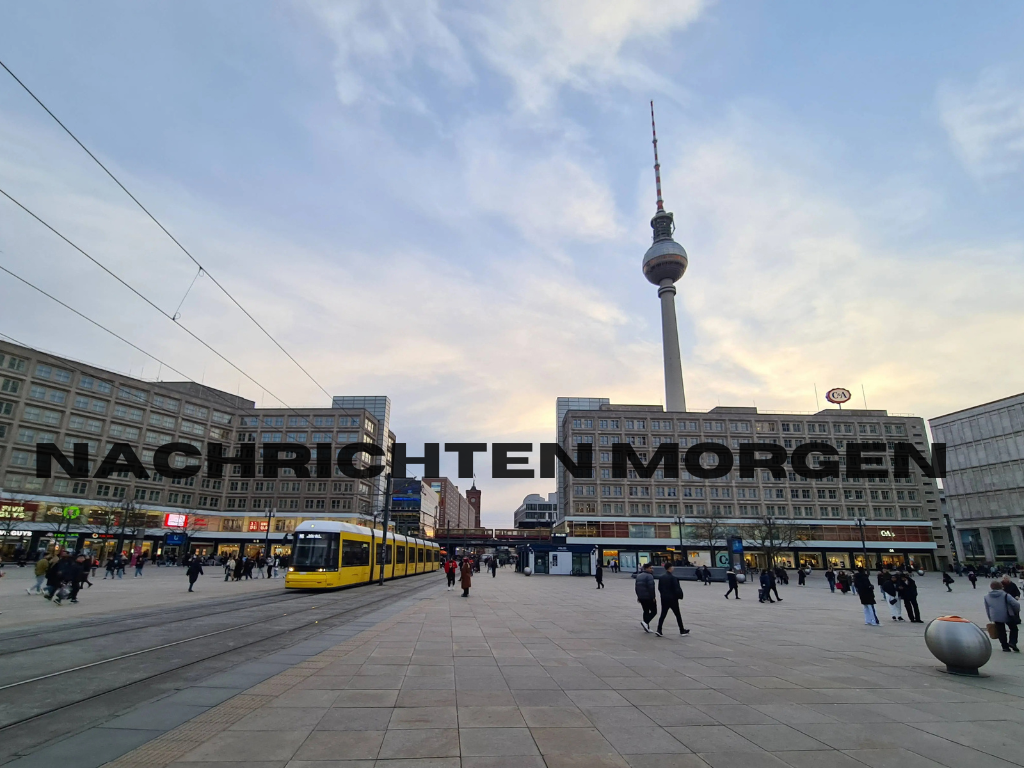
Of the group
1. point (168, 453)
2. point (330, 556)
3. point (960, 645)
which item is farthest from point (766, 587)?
point (168, 453)

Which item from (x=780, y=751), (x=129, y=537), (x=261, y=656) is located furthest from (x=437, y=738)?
(x=129, y=537)

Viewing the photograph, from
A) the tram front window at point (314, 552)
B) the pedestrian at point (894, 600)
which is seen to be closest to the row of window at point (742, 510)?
the tram front window at point (314, 552)

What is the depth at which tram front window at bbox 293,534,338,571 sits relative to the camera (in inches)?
1007

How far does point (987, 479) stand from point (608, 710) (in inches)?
3765

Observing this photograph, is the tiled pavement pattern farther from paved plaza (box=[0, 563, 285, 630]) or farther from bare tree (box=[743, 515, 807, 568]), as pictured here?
bare tree (box=[743, 515, 807, 568])

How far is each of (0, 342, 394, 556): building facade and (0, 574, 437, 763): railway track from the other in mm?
38178

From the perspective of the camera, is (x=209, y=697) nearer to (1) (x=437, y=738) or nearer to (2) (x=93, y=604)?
(1) (x=437, y=738)

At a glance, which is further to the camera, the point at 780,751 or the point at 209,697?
the point at 209,697

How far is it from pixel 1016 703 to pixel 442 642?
9495 mm

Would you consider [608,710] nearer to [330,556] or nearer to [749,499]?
[330,556]

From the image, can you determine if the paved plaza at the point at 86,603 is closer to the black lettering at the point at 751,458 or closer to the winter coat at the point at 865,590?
the winter coat at the point at 865,590

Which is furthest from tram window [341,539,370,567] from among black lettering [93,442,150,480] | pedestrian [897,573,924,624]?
black lettering [93,442,150,480]

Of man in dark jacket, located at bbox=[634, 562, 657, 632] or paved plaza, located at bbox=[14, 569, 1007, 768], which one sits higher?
man in dark jacket, located at bbox=[634, 562, 657, 632]

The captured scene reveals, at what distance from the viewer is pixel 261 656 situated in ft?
32.9
